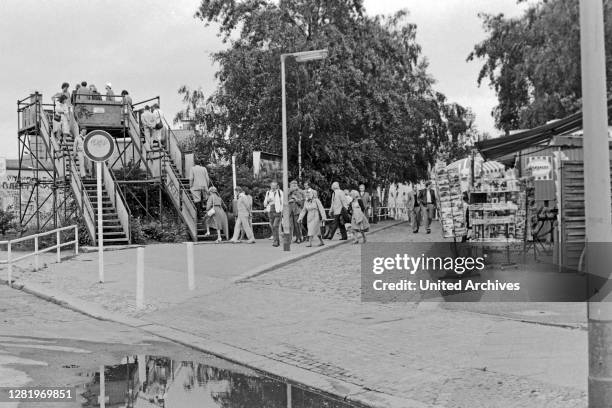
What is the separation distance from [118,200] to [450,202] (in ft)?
40.0

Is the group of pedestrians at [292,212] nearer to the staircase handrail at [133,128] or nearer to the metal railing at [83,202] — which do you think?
the staircase handrail at [133,128]

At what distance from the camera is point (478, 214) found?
11898 millimetres

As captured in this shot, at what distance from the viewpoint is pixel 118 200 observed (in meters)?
20.8

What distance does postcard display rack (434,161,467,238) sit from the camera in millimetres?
11469

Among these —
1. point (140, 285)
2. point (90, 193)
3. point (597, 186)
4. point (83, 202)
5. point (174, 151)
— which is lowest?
point (140, 285)

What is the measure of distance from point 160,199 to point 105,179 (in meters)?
1.96

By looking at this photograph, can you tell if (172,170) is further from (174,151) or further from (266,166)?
(266,166)

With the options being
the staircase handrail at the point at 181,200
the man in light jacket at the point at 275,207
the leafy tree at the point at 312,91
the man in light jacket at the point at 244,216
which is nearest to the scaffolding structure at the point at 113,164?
the staircase handrail at the point at 181,200

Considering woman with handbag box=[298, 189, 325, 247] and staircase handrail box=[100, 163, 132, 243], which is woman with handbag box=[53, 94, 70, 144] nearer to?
staircase handrail box=[100, 163, 132, 243]

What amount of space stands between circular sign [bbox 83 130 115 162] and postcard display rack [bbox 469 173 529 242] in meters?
6.51

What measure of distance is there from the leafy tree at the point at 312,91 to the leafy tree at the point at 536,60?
206 inches

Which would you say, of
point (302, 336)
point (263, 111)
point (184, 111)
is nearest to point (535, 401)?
point (302, 336)

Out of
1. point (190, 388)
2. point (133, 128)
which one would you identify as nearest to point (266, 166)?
point (133, 128)

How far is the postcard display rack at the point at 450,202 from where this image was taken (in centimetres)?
1147
